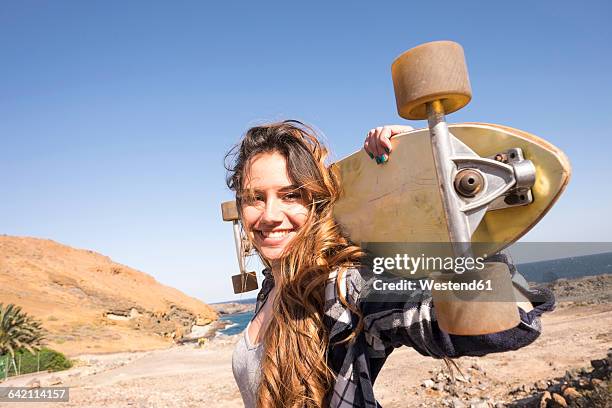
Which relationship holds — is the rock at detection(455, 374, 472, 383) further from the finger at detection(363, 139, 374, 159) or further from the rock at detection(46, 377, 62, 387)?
the rock at detection(46, 377, 62, 387)

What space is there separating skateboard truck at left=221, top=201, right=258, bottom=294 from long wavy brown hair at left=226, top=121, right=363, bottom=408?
2.81ft

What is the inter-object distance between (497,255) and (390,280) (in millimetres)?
306

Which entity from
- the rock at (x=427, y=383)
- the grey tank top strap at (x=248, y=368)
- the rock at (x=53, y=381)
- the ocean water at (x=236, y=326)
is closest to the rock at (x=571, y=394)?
the rock at (x=427, y=383)

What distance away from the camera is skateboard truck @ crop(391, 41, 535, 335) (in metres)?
1.08

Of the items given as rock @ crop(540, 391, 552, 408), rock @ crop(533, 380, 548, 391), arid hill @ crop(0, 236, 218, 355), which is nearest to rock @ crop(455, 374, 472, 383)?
rock @ crop(533, 380, 548, 391)

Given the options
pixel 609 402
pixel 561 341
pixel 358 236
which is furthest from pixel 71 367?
pixel 358 236

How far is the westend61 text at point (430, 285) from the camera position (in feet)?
3.34

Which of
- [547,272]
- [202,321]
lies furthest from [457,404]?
[202,321]

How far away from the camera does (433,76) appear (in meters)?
1.12

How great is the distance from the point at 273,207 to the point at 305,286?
0.39 metres

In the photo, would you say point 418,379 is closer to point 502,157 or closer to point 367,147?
point 367,147

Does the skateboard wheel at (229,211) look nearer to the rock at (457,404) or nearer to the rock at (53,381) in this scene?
the rock at (457,404)

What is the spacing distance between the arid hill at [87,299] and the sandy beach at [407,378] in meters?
18.0

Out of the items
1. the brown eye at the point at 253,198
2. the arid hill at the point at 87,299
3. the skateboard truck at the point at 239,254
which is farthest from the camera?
the arid hill at the point at 87,299
